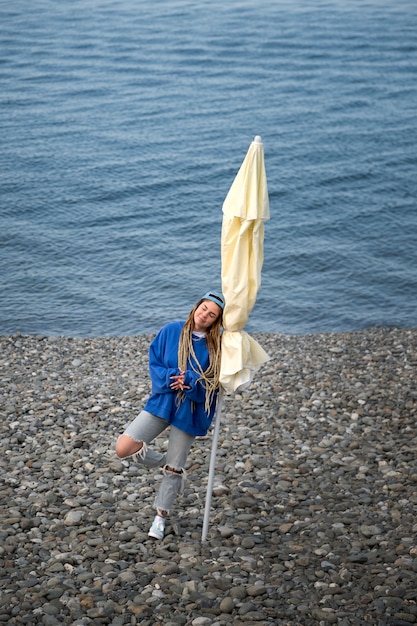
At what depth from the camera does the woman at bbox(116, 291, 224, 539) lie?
7.21m

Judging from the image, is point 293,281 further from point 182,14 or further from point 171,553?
point 182,14

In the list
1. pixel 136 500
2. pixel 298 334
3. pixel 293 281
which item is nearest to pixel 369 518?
pixel 136 500

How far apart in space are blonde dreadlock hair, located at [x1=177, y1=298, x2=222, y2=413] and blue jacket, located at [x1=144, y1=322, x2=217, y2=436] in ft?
0.15

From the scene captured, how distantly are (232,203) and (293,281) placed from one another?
12268 millimetres

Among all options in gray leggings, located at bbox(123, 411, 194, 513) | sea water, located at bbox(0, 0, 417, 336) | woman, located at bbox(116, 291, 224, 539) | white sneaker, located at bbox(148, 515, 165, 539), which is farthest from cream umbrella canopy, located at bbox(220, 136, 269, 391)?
sea water, located at bbox(0, 0, 417, 336)

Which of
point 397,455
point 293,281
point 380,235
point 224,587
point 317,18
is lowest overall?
point 224,587

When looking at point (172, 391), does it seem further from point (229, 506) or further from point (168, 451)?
point (229, 506)

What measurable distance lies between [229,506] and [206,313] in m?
2.21

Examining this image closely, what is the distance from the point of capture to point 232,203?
23.4 feet

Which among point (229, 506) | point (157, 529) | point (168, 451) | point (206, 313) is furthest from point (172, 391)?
point (229, 506)

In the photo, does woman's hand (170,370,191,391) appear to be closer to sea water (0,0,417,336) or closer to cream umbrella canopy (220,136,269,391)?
cream umbrella canopy (220,136,269,391)

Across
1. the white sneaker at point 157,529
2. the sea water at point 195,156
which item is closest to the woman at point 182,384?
the white sneaker at point 157,529

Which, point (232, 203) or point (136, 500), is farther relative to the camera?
point (136, 500)

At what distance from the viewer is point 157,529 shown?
7531 mm
